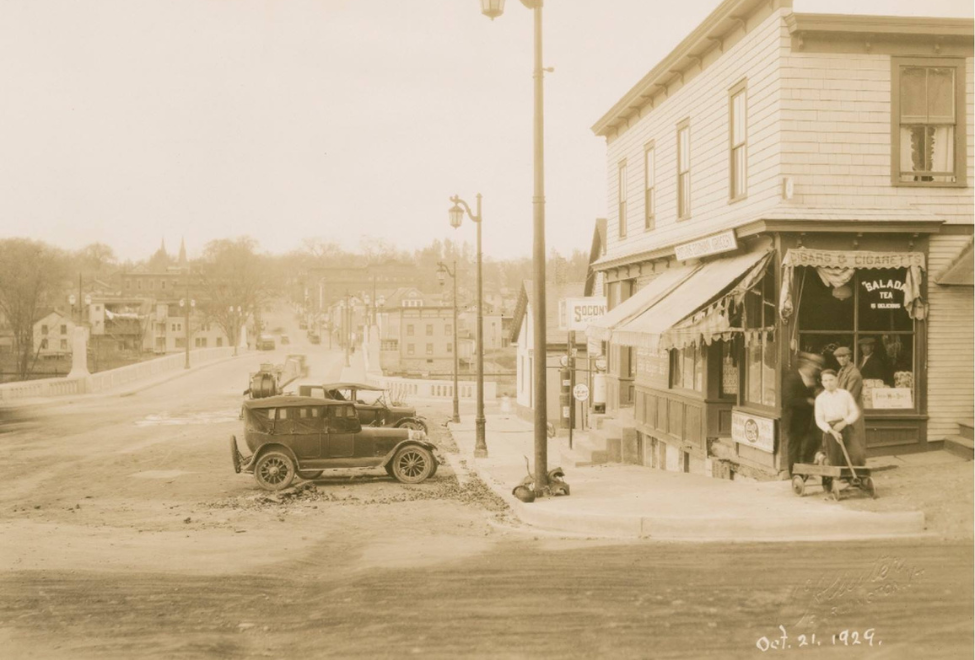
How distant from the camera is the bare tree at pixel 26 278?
4541 centimetres

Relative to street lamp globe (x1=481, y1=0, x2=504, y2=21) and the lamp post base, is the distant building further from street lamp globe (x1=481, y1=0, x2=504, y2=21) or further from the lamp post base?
street lamp globe (x1=481, y1=0, x2=504, y2=21)

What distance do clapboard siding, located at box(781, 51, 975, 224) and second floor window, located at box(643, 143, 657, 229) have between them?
661cm

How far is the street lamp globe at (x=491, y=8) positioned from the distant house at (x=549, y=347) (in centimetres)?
2356

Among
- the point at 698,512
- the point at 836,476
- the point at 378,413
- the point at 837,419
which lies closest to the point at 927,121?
the point at 837,419

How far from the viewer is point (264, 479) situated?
52.4 ft

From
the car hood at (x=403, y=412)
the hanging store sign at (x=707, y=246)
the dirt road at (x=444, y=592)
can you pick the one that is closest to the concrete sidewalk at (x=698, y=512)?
the dirt road at (x=444, y=592)

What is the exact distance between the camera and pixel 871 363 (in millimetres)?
11727

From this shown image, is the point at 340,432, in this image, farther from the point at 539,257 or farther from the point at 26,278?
the point at 26,278

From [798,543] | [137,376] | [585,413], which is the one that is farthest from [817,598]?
[137,376]

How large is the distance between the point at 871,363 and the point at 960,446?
156 centimetres

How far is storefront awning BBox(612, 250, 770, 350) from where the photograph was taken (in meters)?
12.1

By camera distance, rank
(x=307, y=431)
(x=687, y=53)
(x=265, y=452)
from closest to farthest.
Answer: (x=687, y=53) < (x=265, y=452) < (x=307, y=431)

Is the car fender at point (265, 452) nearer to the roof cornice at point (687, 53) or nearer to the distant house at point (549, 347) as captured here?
the roof cornice at point (687, 53)

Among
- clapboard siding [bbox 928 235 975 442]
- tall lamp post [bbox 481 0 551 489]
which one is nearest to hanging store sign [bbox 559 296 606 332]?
tall lamp post [bbox 481 0 551 489]
